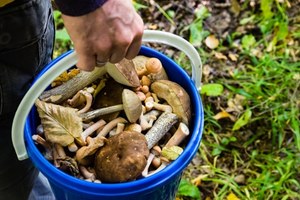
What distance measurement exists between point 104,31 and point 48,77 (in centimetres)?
19

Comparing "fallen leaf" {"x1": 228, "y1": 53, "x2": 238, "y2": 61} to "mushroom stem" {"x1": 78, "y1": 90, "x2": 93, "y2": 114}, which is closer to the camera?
"mushroom stem" {"x1": 78, "y1": 90, "x2": 93, "y2": 114}

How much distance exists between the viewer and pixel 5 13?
3.04 ft

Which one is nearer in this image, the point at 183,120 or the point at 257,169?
the point at 183,120

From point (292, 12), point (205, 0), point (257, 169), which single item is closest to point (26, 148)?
point (257, 169)

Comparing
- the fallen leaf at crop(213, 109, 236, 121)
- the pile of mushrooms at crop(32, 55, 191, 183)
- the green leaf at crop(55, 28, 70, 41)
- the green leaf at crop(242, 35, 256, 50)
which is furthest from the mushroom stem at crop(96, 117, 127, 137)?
the green leaf at crop(242, 35, 256, 50)

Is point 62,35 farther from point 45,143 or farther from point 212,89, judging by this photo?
point 45,143

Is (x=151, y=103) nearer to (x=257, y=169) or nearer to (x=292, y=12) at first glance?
(x=257, y=169)

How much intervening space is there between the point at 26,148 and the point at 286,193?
823 mm

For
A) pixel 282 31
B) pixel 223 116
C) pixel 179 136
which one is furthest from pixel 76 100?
pixel 282 31

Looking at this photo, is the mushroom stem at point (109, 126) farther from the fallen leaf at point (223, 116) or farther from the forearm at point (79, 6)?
the fallen leaf at point (223, 116)

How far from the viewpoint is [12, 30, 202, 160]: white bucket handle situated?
0.90 meters

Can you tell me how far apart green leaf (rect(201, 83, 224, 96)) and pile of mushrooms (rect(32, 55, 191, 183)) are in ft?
1.82

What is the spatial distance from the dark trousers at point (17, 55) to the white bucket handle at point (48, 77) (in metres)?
0.09

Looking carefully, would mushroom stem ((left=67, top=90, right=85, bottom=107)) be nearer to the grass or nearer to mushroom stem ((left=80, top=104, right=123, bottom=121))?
mushroom stem ((left=80, top=104, right=123, bottom=121))
